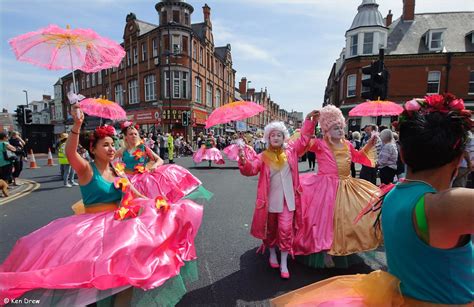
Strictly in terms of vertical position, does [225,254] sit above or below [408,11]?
below

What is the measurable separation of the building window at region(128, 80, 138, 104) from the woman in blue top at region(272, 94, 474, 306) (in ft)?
113

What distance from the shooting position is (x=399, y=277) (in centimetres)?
126

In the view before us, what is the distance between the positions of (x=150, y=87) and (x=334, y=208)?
30.4 meters

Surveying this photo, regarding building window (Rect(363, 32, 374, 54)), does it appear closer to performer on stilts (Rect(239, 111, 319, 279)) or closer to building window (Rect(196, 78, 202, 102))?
building window (Rect(196, 78, 202, 102))

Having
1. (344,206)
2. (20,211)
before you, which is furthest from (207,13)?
(344,206)

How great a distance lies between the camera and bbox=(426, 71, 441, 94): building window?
2306 cm

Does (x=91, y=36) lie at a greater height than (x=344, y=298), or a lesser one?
greater

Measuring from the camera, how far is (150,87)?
30500mm

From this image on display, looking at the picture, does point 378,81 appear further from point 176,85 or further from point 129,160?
point 176,85

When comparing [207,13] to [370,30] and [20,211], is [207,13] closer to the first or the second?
[370,30]

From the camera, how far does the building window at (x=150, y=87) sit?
98.6ft

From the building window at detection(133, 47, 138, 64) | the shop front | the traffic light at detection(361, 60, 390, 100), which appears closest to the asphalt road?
the traffic light at detection(361, 60, 390, 100)

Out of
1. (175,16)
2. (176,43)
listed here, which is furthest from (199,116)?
(175,16)

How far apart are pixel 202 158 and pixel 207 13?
26728 millimetres
